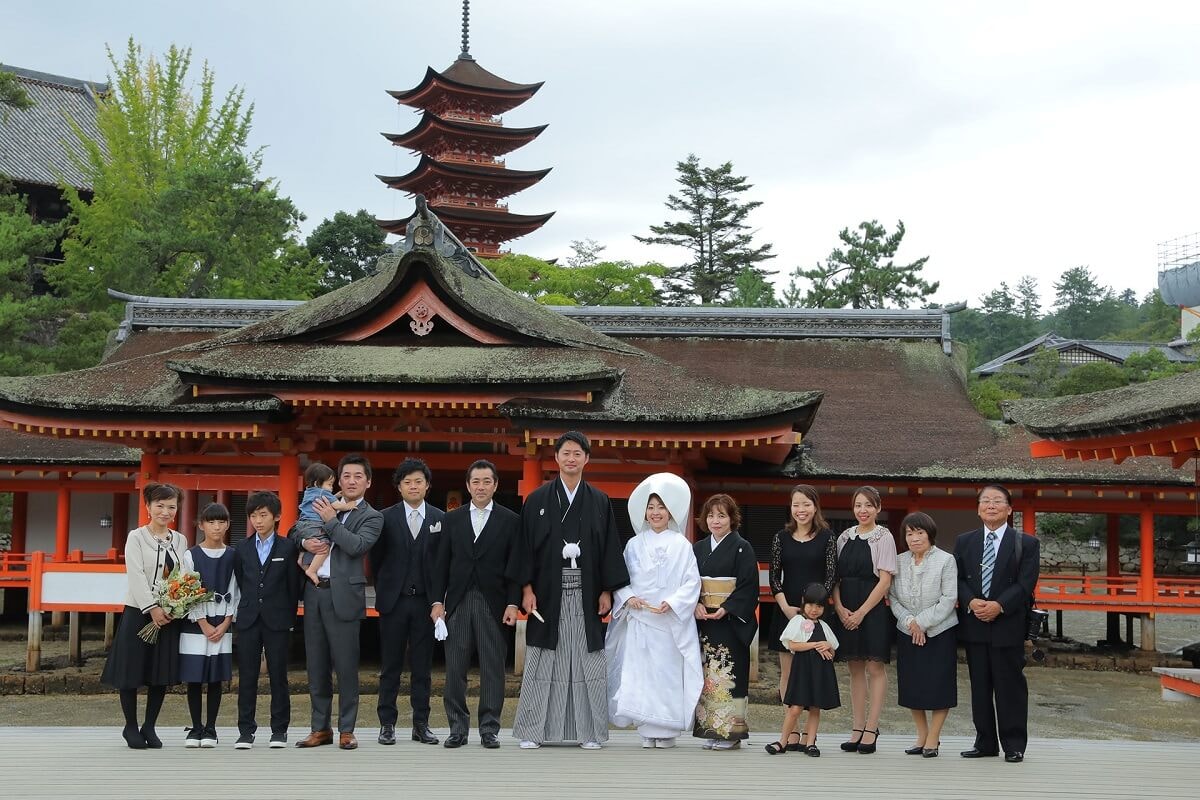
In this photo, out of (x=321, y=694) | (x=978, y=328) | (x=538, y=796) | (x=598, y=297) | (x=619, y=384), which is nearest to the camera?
(x=538, y=796)

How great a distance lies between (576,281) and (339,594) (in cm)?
3236

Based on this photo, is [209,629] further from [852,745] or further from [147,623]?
[852,745]

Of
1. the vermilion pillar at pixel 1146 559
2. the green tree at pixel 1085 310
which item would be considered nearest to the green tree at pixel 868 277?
the vermilion pillar at pixel 1146 559

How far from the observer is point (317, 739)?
7426mm

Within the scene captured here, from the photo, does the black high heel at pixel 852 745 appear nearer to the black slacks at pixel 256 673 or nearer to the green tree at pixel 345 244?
the black slacks at pixel 256 673

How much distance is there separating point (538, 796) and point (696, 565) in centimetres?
205

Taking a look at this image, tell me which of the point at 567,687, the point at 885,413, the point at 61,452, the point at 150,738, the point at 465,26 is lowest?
the point at 150,738

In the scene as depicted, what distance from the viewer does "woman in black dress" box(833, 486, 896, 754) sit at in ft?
25.0

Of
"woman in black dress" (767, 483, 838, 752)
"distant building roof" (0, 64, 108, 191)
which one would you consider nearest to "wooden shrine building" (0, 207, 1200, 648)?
"woman in black dress" (767, 483, 838, 752)

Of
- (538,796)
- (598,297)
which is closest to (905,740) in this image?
(538,796)

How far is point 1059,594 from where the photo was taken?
1709 centimetres

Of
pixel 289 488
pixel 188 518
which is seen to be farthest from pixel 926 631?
pixel 188 518

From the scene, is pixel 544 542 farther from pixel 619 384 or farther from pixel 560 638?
pixel 619 384

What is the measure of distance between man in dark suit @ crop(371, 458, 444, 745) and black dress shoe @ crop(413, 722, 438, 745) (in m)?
0.01
